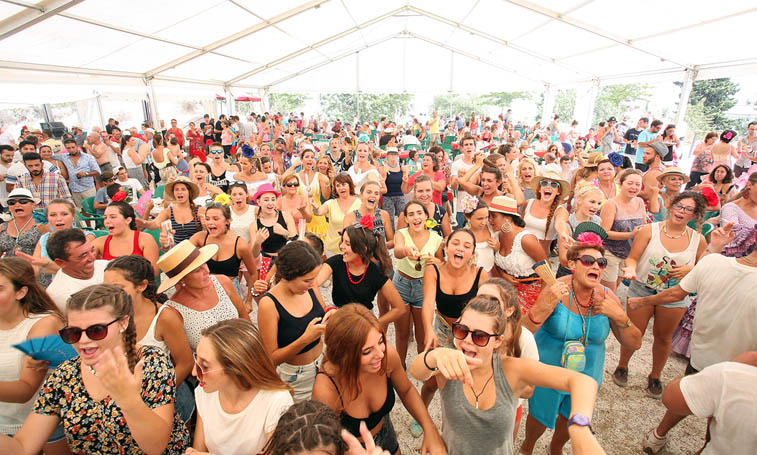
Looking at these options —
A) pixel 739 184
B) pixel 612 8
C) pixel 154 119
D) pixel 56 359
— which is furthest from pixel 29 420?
pixel 154 119

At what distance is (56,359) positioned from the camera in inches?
74.0

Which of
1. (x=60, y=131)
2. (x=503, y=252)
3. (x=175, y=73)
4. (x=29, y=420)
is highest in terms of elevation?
(x=175, y=73)

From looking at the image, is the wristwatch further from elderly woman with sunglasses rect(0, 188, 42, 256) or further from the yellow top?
elderly woman with sunglasses rect(0, 188, 42, 256)

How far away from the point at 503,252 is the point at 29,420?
3252mm

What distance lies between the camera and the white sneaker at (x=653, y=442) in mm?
2479

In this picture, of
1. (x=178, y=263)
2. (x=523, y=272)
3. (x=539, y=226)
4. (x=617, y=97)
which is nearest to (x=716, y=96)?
(x=617, y=97)

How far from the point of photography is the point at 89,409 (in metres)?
1.58

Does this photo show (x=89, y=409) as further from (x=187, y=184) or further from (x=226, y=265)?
(x=187, y=184)

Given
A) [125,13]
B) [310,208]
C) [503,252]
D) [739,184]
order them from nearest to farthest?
[503,252] < [310,208] < [739,184] < [125,13]

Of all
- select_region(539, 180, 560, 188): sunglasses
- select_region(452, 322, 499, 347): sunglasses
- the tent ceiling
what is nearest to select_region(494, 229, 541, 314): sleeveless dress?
select_region(539, 180, 560, 188): sunglasses

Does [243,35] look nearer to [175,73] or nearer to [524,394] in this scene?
[175,73]

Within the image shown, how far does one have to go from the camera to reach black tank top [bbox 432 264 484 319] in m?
2.62

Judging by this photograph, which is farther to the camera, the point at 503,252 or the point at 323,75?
the point at 323,75

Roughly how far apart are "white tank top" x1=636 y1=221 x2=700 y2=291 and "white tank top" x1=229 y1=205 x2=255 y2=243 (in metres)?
3.81
